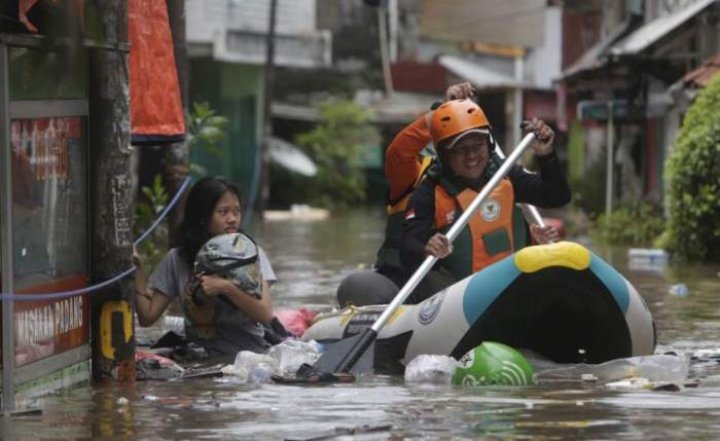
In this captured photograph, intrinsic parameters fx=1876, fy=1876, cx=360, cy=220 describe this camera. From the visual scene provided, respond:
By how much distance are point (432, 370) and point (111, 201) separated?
1.86 metres

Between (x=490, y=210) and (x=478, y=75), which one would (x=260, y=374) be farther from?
(x=478, y=75)

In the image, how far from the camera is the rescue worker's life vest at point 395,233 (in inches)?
441

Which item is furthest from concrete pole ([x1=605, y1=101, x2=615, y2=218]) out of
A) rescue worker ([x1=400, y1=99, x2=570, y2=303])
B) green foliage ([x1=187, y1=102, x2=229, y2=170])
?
rescue worker ([x1=400, y1=99, x2=570, y2=303])

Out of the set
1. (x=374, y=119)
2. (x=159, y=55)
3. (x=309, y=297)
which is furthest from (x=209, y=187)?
(x=374, y=119)

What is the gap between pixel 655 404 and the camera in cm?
845

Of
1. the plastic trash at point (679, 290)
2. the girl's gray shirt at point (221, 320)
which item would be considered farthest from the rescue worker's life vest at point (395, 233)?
the plastic trash at point (679, 290)

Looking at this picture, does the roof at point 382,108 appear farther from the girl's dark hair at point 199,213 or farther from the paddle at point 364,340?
the paddle at point 364,340

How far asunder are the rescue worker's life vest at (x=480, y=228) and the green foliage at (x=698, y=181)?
8858 mm

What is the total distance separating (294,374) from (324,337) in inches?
40.1

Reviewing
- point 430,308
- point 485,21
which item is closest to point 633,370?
point 430,308

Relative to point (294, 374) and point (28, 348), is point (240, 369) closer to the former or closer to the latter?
point (294, 374)

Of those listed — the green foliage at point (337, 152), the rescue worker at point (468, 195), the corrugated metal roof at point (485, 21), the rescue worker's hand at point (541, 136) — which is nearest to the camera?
the rescue worker's hand at point (541, 136)

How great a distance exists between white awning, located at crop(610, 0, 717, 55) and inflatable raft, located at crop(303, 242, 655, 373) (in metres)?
15.8

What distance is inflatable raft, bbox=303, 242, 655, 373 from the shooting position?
944 centimetres
